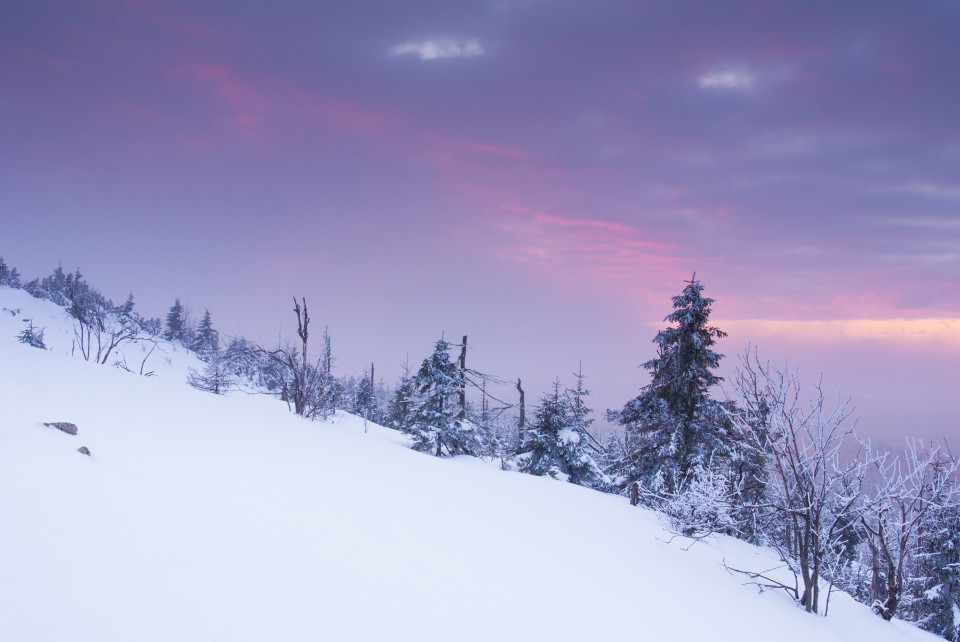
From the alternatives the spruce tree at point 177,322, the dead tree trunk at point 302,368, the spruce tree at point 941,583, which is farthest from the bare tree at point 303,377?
the spruce tree at point 177,322

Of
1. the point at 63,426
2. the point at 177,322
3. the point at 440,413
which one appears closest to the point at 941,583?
the point at 440,413

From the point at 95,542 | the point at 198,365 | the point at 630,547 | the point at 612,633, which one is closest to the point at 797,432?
the point at 630,547

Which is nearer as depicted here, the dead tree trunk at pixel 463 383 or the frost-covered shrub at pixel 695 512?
the frost-covered shrub at pixel 695 512

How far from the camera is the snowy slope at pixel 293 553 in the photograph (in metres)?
3.29

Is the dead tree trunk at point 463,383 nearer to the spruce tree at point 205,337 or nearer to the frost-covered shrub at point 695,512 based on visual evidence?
the frost-covered shrub at point 695,512

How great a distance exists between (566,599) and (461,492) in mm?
4085

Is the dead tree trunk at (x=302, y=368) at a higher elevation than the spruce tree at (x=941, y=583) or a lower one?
higher

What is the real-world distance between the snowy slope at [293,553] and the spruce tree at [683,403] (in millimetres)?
6052

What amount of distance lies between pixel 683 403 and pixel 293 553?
15.0 meters

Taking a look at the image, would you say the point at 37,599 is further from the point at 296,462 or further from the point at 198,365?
the point at 198,365

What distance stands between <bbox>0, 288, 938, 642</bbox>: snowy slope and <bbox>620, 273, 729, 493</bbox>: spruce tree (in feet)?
19.9

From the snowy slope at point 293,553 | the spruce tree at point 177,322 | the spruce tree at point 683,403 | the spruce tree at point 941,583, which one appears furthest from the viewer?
the spruce tree at point 177,322

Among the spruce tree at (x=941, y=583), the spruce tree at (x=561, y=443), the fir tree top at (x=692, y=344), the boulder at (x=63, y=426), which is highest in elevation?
the fir tree top at (x=692, y=344)

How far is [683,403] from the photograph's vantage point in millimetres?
15859
